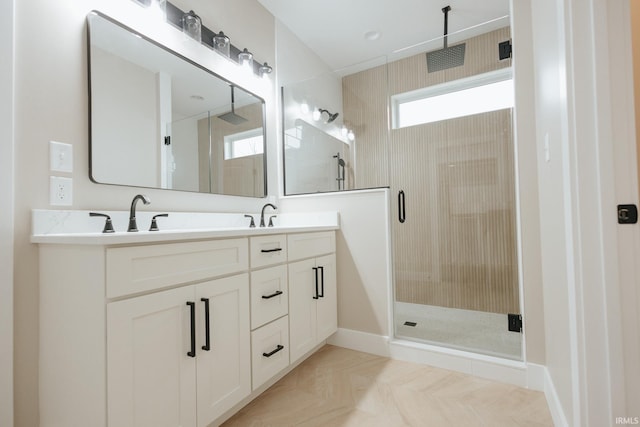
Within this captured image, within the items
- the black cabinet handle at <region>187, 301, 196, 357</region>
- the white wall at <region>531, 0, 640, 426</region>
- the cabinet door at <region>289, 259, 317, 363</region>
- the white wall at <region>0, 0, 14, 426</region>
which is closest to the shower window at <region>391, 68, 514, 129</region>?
the white wall at <region>531, 0, 640, 426</region>

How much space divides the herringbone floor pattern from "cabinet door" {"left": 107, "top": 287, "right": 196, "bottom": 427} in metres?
0.49

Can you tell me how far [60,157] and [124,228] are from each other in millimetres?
380

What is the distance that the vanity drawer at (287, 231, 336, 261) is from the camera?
5.88 ft

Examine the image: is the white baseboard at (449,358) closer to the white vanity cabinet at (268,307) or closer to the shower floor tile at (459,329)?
the shower floor tile at (459,329)

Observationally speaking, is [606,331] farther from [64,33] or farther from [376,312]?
[64,33]

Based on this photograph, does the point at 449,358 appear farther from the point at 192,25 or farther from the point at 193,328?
the point at 192,25

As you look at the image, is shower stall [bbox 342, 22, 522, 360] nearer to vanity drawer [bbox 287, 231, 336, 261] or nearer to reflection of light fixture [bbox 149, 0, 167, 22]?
vanity drawer [bbox 287, 231, 336, 261]

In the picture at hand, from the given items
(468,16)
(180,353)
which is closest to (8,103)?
(180,353)

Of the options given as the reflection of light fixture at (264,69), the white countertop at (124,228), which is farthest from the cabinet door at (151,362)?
the reflection of light fixture at (264,69)

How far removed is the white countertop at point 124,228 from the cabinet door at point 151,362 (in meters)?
0.20

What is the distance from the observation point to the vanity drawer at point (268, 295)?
57.1 inches

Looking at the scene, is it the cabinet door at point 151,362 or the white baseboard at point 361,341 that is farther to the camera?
the white baseboard at point 361,341

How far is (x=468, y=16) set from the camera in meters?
2.53

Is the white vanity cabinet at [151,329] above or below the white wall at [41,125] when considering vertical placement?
below
